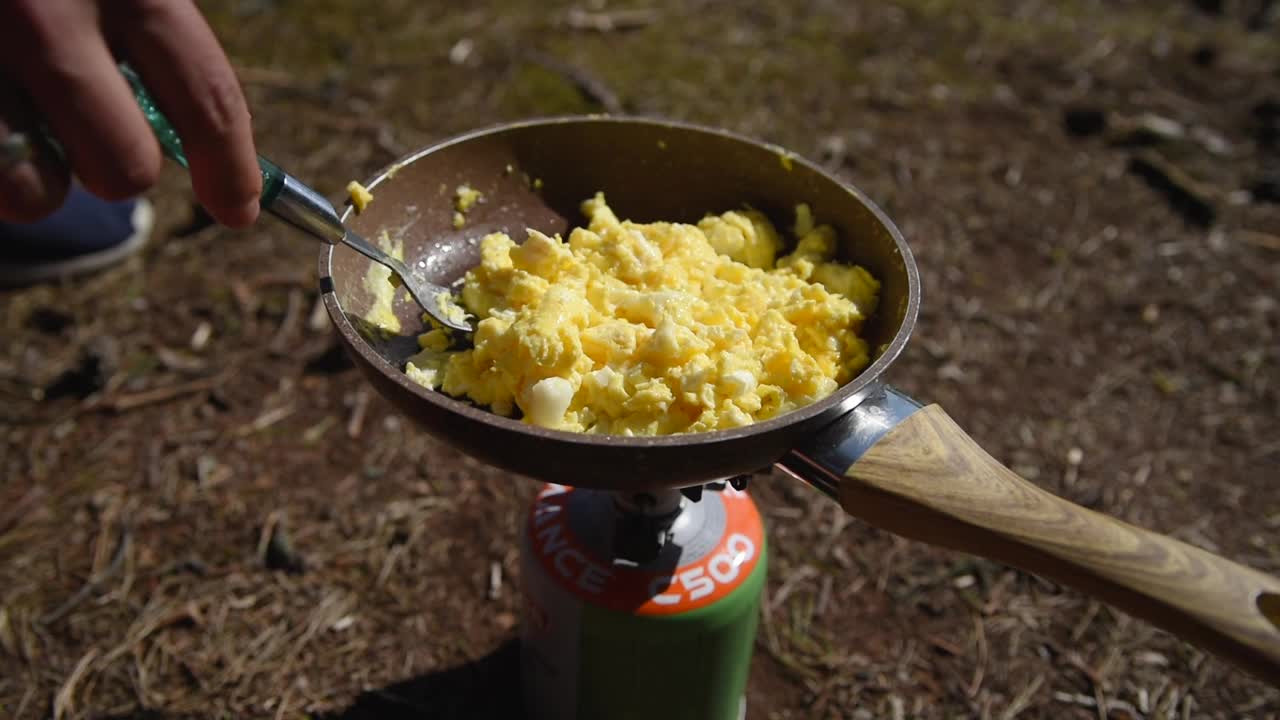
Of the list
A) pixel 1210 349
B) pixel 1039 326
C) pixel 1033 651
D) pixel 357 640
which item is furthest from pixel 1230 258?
pixel 357 640

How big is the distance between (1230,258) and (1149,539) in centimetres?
334

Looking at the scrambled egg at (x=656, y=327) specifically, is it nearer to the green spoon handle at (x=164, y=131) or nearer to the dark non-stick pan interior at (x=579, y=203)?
the dark non-stick pan interior at (x=579, y=203)

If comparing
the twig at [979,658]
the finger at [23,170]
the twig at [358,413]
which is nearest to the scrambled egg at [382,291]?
the finger at [23,170]

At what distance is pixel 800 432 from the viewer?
1476mm

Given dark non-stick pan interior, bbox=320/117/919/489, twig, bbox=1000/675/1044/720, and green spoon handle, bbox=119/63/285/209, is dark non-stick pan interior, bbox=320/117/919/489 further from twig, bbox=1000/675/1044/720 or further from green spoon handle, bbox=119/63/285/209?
twig, bbox=1000/675/1044/720

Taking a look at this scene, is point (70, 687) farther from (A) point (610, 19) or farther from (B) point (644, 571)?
(A) point (610, 19)

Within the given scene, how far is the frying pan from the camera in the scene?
133 centimetres

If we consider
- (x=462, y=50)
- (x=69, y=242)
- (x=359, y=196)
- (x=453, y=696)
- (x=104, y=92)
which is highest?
(x=104, y=92)

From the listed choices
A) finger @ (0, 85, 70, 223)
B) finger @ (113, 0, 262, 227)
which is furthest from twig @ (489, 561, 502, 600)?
finger @ (0, 85, 70, 223)

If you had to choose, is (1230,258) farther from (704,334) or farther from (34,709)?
(34,709)

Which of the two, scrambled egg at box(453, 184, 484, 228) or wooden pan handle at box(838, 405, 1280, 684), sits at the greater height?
scrambled egg at box(453, 184, 484, 228)

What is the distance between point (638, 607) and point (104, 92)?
133 cm

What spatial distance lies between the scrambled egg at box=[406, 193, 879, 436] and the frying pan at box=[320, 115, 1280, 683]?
0.28 ft

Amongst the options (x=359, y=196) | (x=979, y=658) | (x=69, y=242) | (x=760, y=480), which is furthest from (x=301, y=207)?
(x=69, y=242)
